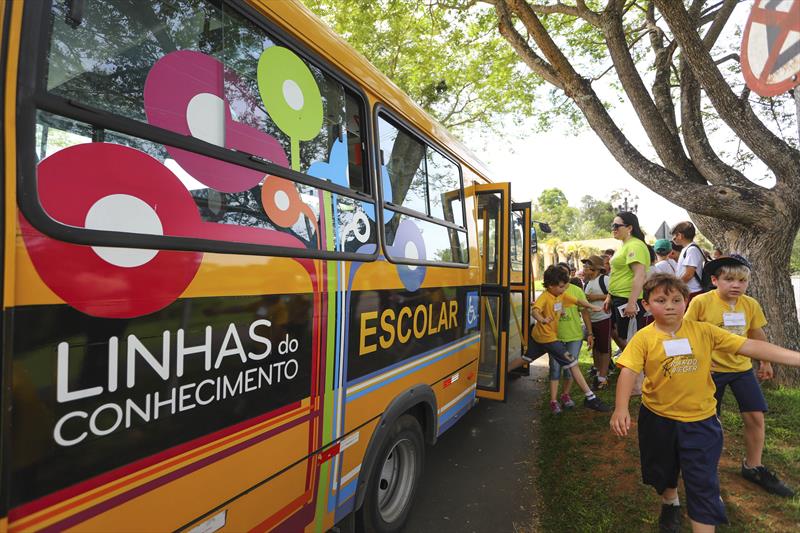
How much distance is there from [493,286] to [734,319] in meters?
1.93

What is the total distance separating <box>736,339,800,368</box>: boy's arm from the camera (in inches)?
84.1

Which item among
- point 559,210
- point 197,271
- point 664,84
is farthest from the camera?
point 559,210

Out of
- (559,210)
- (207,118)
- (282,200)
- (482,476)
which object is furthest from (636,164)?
(559,210)

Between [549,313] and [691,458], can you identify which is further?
[549,313]

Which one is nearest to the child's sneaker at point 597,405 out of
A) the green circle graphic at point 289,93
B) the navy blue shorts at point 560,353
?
the navy blue shorts at point 560,353

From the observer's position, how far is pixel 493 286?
4.30 meters

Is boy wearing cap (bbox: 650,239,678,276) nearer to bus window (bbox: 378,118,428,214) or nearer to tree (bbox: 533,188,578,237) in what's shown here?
bus window (bbox: 378,118,428,214)

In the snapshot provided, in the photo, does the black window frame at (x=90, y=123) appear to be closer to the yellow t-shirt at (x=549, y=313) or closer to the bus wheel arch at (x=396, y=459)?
the bus wheel arch at (x=396, y=459)

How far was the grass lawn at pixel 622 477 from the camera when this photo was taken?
9.37 ft

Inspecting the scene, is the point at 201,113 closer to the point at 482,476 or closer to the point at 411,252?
the point at 411,252

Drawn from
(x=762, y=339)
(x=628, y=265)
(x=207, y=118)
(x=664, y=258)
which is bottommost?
(x=762, y=339)

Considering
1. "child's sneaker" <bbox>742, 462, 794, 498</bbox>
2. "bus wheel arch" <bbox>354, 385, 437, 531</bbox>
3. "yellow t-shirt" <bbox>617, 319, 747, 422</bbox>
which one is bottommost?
"child's sneaker" <bbox>742, 462, 794, 498</bbox>

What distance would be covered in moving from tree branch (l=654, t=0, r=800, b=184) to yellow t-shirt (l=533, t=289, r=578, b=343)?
9.85 ft

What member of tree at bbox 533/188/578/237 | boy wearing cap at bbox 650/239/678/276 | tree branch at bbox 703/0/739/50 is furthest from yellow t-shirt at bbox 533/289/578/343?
tree at bbox 533/188/578/237
